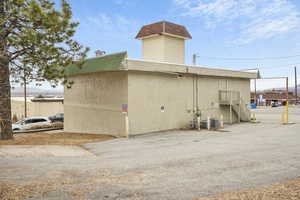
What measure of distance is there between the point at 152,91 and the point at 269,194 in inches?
479

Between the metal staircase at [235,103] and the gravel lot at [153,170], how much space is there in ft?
31.9

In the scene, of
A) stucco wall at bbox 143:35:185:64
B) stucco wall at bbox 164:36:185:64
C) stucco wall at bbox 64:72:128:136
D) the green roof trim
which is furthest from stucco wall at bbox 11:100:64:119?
stucco wall at bbox 164:36:185:64

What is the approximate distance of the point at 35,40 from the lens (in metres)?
9.81

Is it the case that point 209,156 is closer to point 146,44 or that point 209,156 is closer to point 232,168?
point 232,168

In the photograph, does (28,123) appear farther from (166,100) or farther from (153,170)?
(153,170)

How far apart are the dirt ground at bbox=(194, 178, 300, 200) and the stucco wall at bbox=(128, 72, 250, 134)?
10825 millimetres

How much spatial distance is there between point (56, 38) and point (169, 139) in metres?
7.94

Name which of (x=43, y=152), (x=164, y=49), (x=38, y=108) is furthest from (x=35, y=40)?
(x=38, y=108)

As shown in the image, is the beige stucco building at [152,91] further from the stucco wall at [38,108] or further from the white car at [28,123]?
the stucco wall at [38,108]

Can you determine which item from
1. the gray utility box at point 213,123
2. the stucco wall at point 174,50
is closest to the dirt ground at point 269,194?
the gray utility box at point 213,123

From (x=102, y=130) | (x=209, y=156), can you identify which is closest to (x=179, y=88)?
(x=102, y=130)

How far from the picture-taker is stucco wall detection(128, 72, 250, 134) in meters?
16.3

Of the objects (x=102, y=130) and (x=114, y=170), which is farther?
(x=102, y=130)

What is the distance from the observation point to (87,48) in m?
13.9
